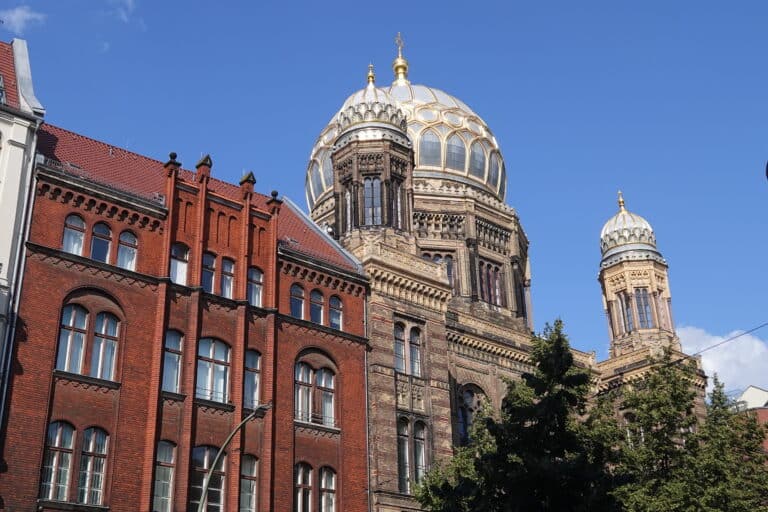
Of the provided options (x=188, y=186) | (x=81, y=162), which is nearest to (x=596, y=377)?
(x=188, y=186)

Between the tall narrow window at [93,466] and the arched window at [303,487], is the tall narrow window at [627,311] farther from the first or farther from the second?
the tall narrow window at [93,466]

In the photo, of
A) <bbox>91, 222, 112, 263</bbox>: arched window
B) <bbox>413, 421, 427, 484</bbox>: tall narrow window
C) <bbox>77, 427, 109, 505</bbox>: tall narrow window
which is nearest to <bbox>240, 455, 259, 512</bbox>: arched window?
<bbox>77, 427, 109, 505</bbox>: tall narrow window

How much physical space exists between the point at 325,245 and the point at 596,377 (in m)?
18.9

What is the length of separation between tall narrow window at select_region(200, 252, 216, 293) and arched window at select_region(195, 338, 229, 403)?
6.24ft

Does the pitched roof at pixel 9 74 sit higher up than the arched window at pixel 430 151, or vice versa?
the arched window at pixel 430 151

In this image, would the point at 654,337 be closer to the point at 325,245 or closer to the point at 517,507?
the point at 325,245

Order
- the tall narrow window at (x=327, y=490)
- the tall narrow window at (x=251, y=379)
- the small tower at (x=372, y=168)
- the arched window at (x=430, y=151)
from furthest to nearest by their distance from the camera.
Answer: the arched window at (x=430, y=151), the small tower at (x=372, y=168), the tall narrow window at (x=327, y=490), the tall narrow window at (x=251, y=379)

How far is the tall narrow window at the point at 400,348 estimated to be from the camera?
37.1 m

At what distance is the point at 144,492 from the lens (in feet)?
91.2

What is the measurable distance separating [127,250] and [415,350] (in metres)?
12.7

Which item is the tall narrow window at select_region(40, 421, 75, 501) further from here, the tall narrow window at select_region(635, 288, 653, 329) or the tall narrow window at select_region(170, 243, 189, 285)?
the tall narrow window at select_region(635, 288, 653, 329)

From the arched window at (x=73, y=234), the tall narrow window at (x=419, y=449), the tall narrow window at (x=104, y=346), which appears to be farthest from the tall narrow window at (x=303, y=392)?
the arched window at (x=73, y=234)

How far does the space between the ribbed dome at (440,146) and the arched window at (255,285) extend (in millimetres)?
24011

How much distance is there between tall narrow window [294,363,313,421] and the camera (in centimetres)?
3338
